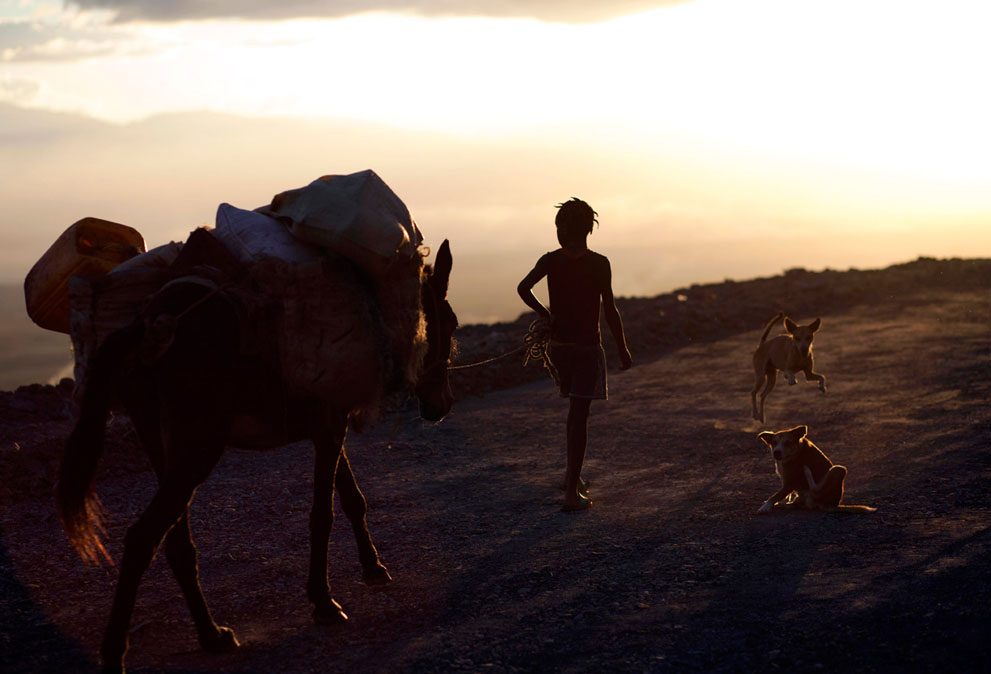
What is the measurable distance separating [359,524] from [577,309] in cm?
310

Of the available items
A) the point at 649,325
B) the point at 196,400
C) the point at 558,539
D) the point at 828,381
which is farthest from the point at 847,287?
the point at 196,400

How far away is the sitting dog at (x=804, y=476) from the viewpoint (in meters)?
8.33

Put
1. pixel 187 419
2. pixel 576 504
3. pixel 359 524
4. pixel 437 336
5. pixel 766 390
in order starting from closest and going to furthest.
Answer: pixel 187 419 → pixel 359 524 → pixel 437 336 → pixel 576 504 → pixel 766 390

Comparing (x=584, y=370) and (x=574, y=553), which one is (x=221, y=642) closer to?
(x=574, y=553)

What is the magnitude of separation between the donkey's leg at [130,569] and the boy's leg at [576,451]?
169 inches

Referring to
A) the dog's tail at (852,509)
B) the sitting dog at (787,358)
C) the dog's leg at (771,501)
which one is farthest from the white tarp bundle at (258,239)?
the sitting dog at (787,358)

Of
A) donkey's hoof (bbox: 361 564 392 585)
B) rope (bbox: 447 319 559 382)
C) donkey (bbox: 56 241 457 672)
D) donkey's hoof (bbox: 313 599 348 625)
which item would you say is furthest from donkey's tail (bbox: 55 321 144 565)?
rope (bbox: 447 319 559 382)

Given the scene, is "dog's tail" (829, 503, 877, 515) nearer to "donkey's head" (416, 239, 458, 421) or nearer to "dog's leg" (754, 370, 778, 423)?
"donkey's head" (416, 239, 458, 421)

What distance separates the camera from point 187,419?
5.44 m

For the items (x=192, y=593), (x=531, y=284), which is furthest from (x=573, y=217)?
(x=192, y=593)

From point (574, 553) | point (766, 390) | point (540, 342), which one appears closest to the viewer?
point (574, 553)

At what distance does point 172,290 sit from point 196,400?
26.9 inches

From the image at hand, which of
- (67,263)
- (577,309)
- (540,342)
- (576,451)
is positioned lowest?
(576,451)

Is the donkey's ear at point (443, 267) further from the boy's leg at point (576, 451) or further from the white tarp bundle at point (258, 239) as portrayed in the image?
the boy's leg at point (576, 451)
